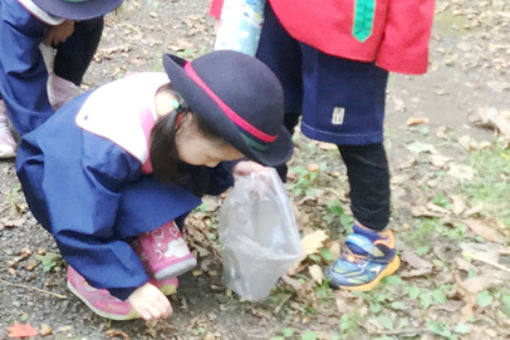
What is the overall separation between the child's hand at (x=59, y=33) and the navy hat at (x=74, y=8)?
1.15 ft

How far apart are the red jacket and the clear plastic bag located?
580 mm

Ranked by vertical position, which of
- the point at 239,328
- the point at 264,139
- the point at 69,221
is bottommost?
the point at 239,328

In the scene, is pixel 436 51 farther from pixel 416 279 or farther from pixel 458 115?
pixel 416 279

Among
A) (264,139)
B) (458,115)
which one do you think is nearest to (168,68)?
(264,139)

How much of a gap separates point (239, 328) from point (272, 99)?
0.93 meters

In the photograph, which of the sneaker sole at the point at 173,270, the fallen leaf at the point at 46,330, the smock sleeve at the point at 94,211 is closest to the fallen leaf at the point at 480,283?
the sneaker sole at the point at 173,270

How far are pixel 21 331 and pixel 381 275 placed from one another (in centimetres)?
137

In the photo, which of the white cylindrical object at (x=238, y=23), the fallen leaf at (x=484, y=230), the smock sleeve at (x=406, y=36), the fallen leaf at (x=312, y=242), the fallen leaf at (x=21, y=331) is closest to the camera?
the smock sleeve at (x=406, y=36)

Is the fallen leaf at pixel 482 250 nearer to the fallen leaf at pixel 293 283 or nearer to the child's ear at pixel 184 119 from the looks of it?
the fallen leaf at pixel 293 283

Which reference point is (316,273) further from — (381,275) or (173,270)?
(173,270)

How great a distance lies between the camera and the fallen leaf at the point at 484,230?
3039mm

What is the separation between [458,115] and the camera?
4.15m

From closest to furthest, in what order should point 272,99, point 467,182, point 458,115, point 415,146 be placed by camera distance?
point 272,99 < point 467,182 < point 415,146 < point 458,115

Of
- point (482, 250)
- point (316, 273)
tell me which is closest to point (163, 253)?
point (316, 273)
